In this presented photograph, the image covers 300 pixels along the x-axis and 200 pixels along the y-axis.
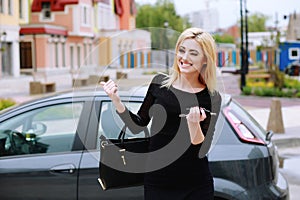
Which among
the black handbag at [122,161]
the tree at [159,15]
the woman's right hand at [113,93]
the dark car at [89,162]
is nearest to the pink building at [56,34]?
the tree at [159,15]

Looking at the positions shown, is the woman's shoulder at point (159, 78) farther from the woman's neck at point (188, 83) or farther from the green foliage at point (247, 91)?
the green foliage at point (247, 91)

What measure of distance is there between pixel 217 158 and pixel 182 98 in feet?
4.97

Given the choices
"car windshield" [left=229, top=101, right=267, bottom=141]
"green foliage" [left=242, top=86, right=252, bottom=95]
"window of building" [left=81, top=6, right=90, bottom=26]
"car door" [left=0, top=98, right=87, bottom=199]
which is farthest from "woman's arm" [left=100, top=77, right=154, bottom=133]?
"window of building" [left=81, top=6, right=90, bottom=26]

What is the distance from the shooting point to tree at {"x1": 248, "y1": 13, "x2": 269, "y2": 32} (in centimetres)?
10231

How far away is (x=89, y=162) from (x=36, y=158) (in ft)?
1.52

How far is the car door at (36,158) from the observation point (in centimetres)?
430

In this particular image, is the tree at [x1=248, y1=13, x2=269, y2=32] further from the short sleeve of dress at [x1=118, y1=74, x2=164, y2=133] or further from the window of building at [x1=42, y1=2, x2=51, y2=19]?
the short sleeve of dress at [x1=118, y1=74, x2=164, y2=133]

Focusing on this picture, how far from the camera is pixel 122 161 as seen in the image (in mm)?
3068

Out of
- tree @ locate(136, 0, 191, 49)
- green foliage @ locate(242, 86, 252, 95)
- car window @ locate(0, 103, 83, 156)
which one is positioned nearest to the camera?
car window @ locate(0, 103, 83, 156)

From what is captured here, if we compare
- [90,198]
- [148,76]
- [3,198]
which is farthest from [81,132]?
[148,76]

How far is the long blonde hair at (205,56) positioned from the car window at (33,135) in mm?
1511

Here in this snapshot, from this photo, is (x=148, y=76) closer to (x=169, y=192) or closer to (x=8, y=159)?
(x=169, y=192)

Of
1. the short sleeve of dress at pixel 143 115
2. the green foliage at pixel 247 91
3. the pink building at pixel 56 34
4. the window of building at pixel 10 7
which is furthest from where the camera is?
the pink building at pixel 56 34

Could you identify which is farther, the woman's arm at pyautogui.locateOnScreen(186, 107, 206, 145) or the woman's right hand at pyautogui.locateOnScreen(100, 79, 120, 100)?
the woman's right hand at pyautogui.locateOnScreen(100, 79, 120, 100)
